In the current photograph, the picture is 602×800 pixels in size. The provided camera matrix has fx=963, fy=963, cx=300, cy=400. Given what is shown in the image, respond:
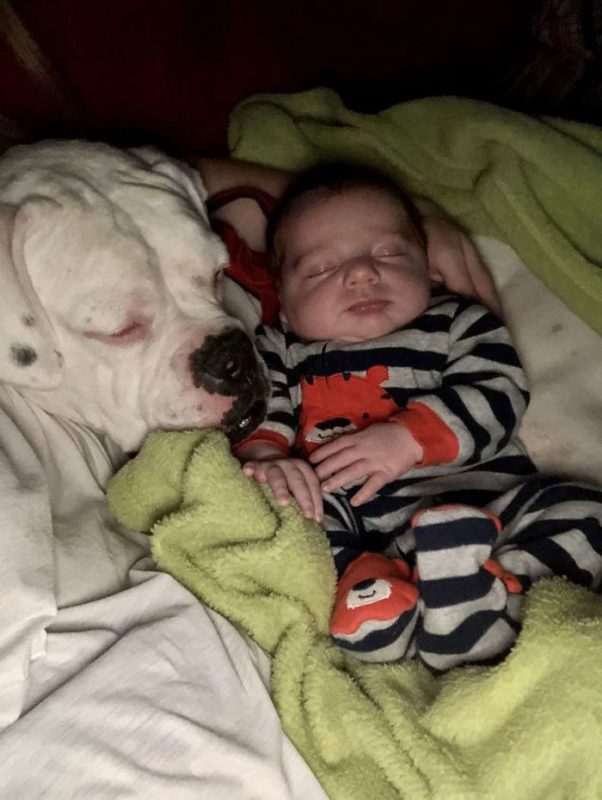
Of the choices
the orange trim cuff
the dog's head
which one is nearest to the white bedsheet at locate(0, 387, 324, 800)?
the dog's head

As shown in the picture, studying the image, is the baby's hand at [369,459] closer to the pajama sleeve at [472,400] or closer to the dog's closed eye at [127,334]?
the pajama sleeve at [472,400]

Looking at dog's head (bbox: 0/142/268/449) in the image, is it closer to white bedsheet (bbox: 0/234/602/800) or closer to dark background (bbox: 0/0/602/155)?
white bedsheet (bbox: 0/234/602/800)

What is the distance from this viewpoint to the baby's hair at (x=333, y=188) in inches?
57.0

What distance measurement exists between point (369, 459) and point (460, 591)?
0.23 meters

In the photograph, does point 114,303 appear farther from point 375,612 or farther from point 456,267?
→ point 456,267

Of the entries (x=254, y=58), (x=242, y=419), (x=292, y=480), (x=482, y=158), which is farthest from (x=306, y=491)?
(x=254, y=58)

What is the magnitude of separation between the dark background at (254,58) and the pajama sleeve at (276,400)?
44 centimetres

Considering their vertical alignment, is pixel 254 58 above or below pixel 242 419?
above

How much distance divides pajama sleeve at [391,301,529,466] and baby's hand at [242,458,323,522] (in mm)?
148

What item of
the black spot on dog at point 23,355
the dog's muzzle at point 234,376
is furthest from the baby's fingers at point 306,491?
the black spot on dog at point 23,355

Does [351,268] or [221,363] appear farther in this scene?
[351,268]

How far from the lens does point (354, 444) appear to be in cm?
121

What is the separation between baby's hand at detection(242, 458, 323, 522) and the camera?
1.14 m

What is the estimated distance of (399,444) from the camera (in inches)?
47.6
